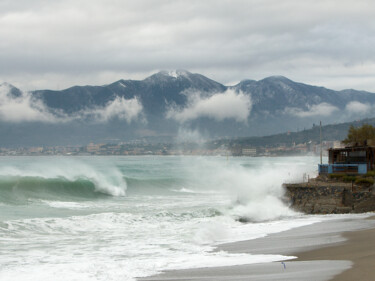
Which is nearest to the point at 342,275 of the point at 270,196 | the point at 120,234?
the point at 120,234

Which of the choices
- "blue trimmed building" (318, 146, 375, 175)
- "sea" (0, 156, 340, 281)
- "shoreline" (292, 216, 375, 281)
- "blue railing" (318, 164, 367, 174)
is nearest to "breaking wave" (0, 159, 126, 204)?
"sea" (0, 156, 340, 281)

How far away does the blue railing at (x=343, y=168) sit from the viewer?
2917 centimetres

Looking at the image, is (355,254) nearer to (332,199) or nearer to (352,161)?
(332,199)

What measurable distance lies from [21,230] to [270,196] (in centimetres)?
1297

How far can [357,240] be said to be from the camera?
14.9 metres

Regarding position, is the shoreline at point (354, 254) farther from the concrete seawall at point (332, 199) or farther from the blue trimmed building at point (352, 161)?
the blue trimmed building at point (352, 161)

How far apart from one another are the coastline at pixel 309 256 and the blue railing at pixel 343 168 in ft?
36.4

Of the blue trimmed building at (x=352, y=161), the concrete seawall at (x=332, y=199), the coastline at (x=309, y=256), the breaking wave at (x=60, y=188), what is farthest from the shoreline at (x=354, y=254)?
the breaking wave at (x=60, y=188)

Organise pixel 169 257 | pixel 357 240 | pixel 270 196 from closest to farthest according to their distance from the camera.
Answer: pixel 169 257 → pixel 357 240 → pixel 270 196

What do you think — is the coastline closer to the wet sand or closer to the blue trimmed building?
the wet sand

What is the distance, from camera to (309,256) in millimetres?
12836

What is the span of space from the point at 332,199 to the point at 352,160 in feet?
32.1

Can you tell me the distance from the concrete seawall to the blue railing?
5.16 meters

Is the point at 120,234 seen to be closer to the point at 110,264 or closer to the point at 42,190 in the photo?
the point at 110,264
